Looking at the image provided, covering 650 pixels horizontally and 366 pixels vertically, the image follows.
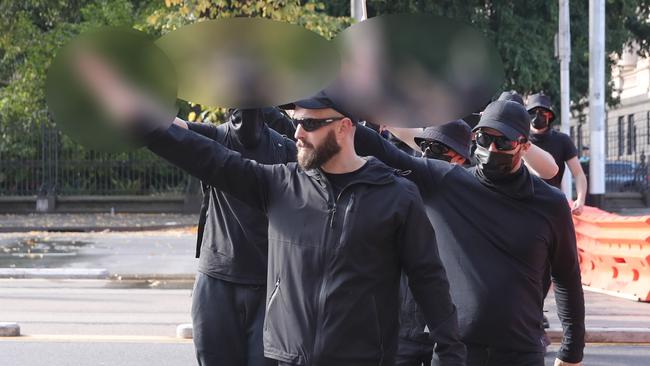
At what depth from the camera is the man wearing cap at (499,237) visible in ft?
12.9

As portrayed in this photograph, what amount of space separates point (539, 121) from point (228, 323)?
13.8 feet

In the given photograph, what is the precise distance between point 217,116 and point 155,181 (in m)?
12.7

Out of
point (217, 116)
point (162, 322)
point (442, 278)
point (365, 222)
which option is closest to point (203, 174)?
point (365, 222)

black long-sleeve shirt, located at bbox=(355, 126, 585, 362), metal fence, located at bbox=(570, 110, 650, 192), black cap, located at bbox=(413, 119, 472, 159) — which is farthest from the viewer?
metal fence, located at bbox=(570, 110, 650, 192)

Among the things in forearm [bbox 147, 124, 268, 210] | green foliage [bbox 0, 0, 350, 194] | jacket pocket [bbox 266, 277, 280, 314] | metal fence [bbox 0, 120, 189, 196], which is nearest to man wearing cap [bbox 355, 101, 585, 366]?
forearm [bbox 147, 124, 268, 210]

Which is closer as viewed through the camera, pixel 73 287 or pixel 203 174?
pixel 203 174

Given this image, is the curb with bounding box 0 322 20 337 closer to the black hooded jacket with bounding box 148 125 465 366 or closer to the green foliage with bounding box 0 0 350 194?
the black hooded jacket with bounding box 148 125 465 366

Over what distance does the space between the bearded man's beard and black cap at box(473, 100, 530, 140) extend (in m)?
0.83

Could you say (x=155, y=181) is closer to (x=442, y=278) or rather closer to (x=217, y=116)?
(x=217, y=116)

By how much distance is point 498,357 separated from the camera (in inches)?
155

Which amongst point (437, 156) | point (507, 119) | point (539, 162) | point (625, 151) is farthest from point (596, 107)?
point (507, 119)

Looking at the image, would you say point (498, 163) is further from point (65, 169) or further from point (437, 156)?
point (65, 169)

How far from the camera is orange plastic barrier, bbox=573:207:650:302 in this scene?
10875mm

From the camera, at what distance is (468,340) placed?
3.92m
